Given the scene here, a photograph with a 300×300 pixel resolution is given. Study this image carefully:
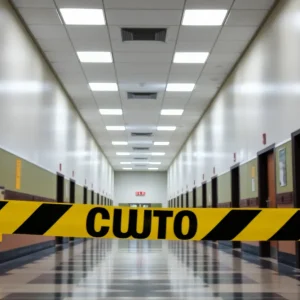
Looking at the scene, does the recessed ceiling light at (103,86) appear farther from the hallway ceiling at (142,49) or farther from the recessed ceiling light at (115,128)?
the recessed ceiling light at (115,128)

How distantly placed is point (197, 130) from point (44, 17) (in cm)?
1026

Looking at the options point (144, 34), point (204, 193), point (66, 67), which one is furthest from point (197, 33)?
point (204, 193)

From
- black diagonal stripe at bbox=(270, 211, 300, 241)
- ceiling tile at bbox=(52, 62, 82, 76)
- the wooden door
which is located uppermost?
ceiling tile at bbox=(52, 62, 82, 76)

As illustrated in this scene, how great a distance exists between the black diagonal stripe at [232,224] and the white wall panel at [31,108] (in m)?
5.04

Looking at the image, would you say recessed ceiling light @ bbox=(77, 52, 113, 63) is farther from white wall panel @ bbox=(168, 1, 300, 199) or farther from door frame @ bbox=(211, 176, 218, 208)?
door frame @ bbox=(211, 176, 218, 208)

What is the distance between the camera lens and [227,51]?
33.8 ft

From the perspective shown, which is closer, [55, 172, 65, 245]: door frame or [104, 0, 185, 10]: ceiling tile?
[104, 0, 185, 10]: ceiling tile

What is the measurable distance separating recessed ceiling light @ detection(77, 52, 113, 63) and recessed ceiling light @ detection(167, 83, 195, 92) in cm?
250

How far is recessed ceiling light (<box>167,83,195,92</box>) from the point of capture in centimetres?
1286

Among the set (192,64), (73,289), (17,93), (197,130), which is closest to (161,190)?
(197,130)

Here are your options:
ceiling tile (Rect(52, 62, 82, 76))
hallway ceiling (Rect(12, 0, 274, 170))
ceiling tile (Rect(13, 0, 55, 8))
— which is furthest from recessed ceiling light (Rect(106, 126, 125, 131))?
ceiling tile (Rect(13, 0, 55, 8))

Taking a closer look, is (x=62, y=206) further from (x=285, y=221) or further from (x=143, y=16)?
(x=143, y=16)

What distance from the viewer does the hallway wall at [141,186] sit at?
114 ft

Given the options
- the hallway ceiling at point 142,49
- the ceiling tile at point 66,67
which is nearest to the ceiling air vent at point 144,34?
the hallway ceiling at point 142,49
